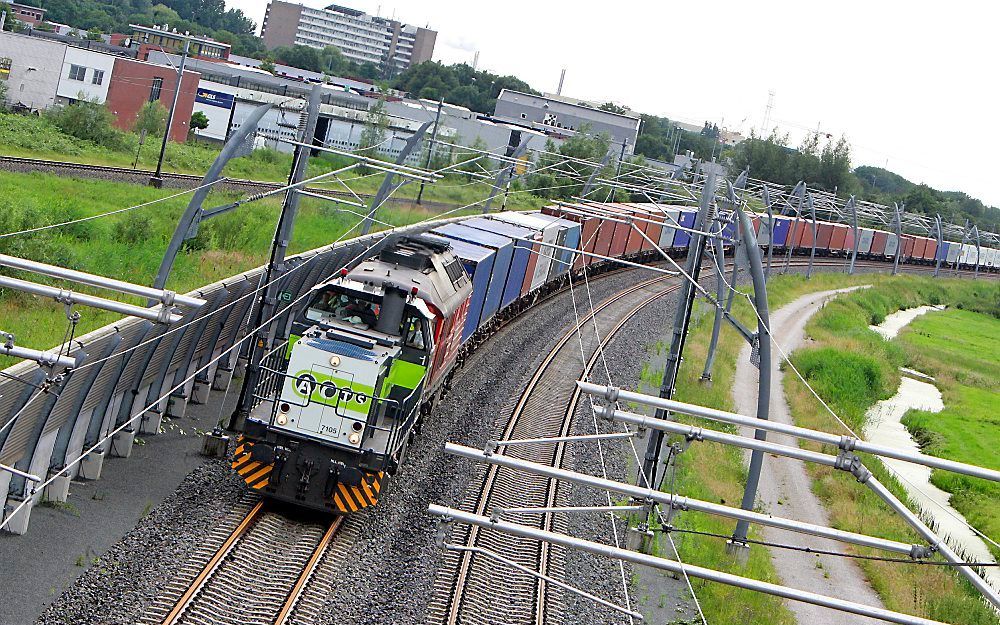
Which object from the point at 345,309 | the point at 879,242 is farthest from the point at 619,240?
the point at 879,242

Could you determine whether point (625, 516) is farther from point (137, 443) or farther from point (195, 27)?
point (195, 27)

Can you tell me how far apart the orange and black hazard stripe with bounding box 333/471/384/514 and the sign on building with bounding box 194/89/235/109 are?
75581 mm

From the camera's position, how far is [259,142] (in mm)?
82562

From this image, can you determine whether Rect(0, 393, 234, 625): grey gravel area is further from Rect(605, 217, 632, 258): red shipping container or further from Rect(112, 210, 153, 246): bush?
Rect(605, 217, 632, 258): red shipping container

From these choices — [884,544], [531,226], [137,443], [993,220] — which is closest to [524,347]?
[531,226]

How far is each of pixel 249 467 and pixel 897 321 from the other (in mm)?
65321

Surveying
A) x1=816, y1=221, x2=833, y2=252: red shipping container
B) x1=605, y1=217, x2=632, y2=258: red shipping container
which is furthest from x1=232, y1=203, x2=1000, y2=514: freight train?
x1=816, y1=221, x2=833, y2=252: red shipping container

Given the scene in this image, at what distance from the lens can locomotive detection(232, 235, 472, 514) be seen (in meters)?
18.5

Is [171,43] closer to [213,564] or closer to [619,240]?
[619,240]

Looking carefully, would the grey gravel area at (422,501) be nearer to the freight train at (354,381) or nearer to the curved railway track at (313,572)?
the curved railway track at (313,572)

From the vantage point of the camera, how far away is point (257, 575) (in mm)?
16547

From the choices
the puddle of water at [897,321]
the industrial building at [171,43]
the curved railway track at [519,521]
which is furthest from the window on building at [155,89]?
the puddle of water at [897,321]

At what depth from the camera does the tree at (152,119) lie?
222 feet

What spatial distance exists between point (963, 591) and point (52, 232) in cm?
2584
